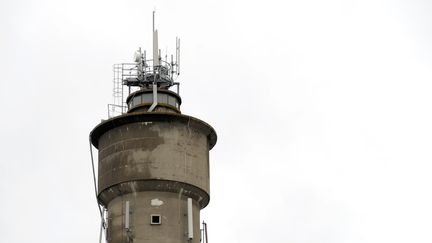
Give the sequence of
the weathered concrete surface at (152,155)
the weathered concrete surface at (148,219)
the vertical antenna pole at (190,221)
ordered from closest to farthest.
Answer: the weathered concrete surface at (148,219) → the vertical antenna pole at (190,221) → the weathered concrete surface at (152,155)

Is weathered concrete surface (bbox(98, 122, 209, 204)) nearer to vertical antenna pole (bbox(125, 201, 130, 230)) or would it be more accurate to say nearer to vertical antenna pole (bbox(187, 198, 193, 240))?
vertical antenna pole (bbox(187, 198, 193, 240))

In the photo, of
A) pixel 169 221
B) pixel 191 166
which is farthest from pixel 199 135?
pixel 169 221

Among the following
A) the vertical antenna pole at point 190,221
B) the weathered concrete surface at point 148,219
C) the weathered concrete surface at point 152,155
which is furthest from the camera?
the weathered concrete surface at point 152,155

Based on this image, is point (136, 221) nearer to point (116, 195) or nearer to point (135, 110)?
point (116, 195)

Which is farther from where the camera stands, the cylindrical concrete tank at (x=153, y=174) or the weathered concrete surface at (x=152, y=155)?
the weathered concrete surface at (x=152, y=155)

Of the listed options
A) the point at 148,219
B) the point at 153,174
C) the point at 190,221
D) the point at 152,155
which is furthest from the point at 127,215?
the point at 152,155

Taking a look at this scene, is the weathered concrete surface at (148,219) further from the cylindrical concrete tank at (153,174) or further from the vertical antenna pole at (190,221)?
the vertical antenna pole at (190,221)

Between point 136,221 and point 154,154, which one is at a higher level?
→ point 154,154

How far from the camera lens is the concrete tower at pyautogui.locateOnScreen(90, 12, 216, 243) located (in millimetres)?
50531

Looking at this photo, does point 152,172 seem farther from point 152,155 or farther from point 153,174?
point 152,155

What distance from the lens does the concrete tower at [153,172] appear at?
50531mm

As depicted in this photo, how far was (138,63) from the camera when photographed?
57.2 metres

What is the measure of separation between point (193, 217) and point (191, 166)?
266 centimetres

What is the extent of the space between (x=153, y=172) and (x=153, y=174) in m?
0.10
